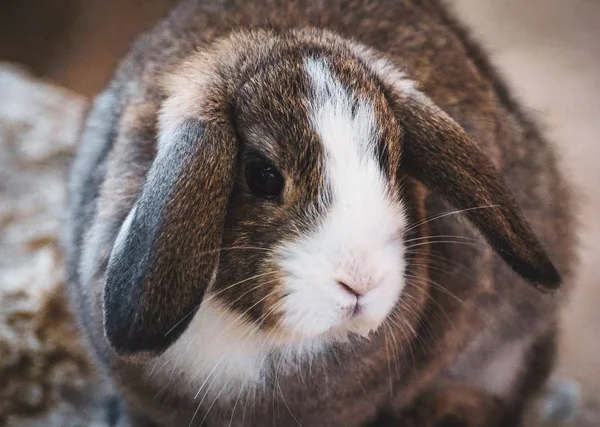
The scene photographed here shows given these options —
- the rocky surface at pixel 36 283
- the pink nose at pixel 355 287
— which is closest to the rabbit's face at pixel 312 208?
the pink nose at pixel 355 287

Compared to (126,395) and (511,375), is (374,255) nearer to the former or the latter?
(126,395)

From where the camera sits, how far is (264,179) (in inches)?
46.4

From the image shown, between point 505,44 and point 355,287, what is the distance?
7.56 feet

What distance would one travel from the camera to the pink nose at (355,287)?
3.55 ft

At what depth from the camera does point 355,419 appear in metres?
1.54

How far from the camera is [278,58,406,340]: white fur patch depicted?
3.58 ft

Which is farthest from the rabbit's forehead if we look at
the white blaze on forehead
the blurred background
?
the blurred background

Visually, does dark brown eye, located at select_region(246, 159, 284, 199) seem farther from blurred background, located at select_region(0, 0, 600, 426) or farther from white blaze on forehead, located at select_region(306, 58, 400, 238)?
blurred background, located at select_region(0, 0, 600, 426)

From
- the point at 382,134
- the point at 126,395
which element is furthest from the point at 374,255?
the point at 126,395

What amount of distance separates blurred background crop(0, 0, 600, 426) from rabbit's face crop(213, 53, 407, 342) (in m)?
1.66

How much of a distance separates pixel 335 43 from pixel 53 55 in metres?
2.19

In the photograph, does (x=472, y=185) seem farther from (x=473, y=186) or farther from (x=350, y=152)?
(x=350, y=152)

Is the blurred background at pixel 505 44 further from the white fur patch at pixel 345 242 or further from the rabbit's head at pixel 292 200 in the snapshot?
the white fur patch at pixel 345 242

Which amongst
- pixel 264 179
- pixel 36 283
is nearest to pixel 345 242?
pixel 264 179
